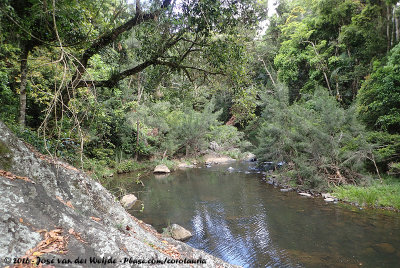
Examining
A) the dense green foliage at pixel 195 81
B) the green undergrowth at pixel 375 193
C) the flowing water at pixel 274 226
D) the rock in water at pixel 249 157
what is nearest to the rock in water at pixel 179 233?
the flowing water at pixel 274 226

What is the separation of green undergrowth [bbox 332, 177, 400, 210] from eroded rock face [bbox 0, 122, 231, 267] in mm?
8355

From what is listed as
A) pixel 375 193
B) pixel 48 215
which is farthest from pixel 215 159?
pixel 48 215

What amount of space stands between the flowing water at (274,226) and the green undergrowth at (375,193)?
21.8 inches

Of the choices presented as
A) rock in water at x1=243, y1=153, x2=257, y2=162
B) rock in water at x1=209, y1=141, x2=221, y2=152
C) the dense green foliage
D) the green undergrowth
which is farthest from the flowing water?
rock in water at x1=209, y1=141, x2=221, y2=152

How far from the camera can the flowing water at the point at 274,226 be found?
5.74 meters

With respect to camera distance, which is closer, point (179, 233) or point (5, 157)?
point (5, 157)

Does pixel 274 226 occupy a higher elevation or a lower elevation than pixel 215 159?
higher

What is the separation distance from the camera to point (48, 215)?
2.46 m

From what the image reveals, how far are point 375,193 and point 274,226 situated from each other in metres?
4.44

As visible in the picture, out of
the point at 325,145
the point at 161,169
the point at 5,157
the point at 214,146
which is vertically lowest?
the point at 161,169

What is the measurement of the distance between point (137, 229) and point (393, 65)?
11.4 m

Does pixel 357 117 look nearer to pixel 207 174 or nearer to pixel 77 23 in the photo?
pixel 207 174

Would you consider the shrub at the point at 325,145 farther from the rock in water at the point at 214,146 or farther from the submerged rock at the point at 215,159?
the rock in water at the point at 214,146

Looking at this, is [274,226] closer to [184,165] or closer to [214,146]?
[184,165]
